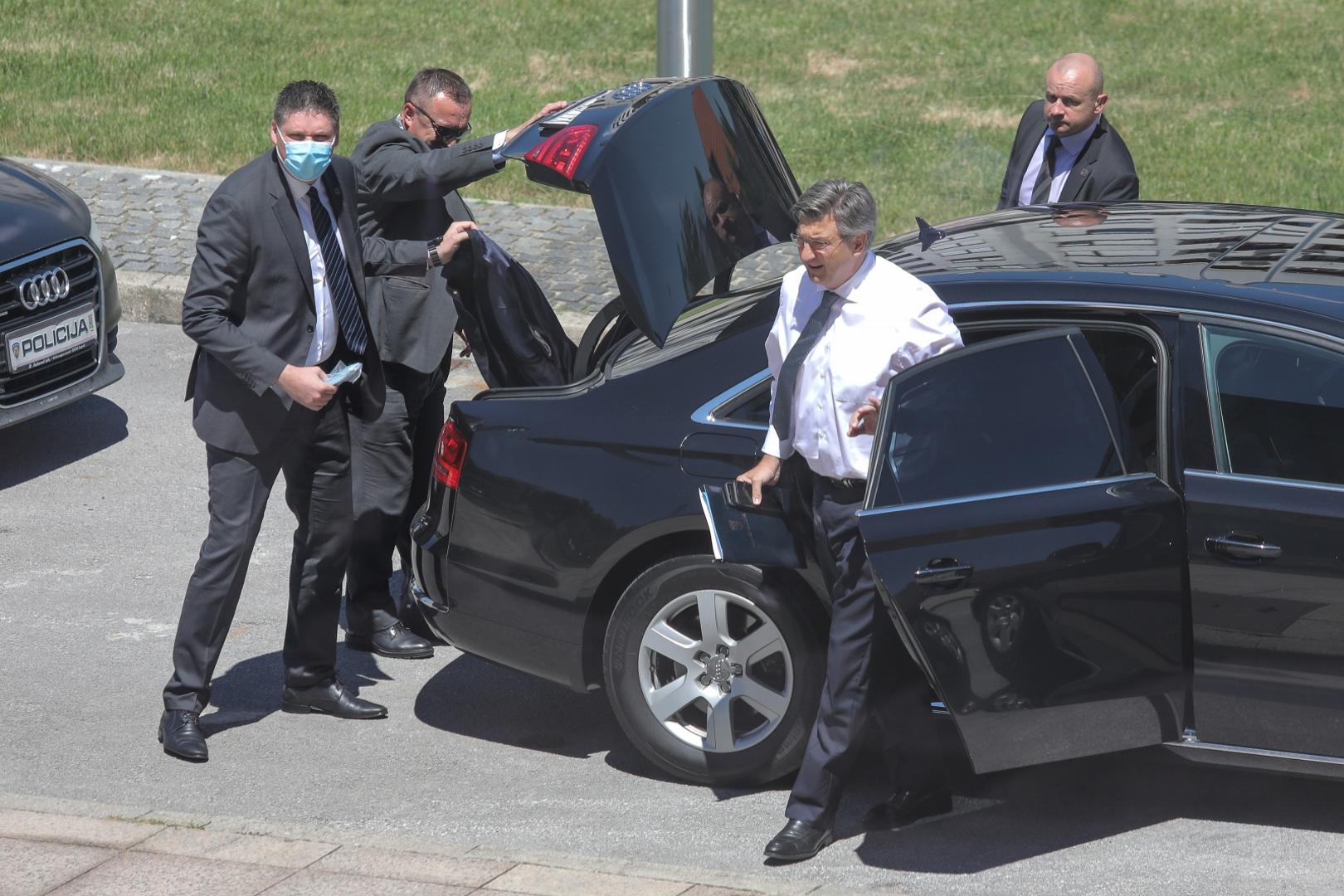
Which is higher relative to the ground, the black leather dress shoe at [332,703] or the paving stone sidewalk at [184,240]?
the paving stone sidewalk at [184,240]

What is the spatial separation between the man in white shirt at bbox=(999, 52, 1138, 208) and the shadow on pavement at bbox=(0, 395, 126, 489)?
173 inches

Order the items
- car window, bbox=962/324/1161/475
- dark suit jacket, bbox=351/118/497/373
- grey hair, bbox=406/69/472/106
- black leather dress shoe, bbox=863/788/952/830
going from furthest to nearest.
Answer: grey hair, bbox=406/69/472/106, dark suit jacket, bbox=351/118/497/373, black leather dress shoe, bbox=863/788/952/830, car window, bbox=962/324/1161/475

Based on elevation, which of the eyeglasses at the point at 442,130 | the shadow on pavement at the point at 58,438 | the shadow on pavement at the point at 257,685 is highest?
the eyeglasses at the point at 442,130

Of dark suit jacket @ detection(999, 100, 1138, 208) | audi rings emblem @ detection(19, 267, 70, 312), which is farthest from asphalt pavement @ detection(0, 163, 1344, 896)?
dark suit jacket @ detection(999, 100, 1138, 208)

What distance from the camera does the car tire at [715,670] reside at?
4.89m

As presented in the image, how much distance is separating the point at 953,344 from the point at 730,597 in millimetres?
963

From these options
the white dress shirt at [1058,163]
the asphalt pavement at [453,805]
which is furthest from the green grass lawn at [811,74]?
the asphalt pavement at [453,805]

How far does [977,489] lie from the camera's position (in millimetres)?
4477

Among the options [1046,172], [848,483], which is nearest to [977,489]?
[848,483]

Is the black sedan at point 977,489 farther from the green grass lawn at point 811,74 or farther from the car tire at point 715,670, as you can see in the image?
the green grass lawn at point 811,74

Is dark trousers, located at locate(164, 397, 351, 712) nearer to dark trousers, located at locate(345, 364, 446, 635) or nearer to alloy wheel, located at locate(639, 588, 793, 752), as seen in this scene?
dark trousers, located at locate(345, 364, 446, 635)

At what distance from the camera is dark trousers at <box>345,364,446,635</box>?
6.20 meters

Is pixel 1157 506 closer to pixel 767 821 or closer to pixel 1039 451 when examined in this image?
pixel 1039 451

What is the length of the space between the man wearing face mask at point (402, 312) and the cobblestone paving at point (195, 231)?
3.76 m
